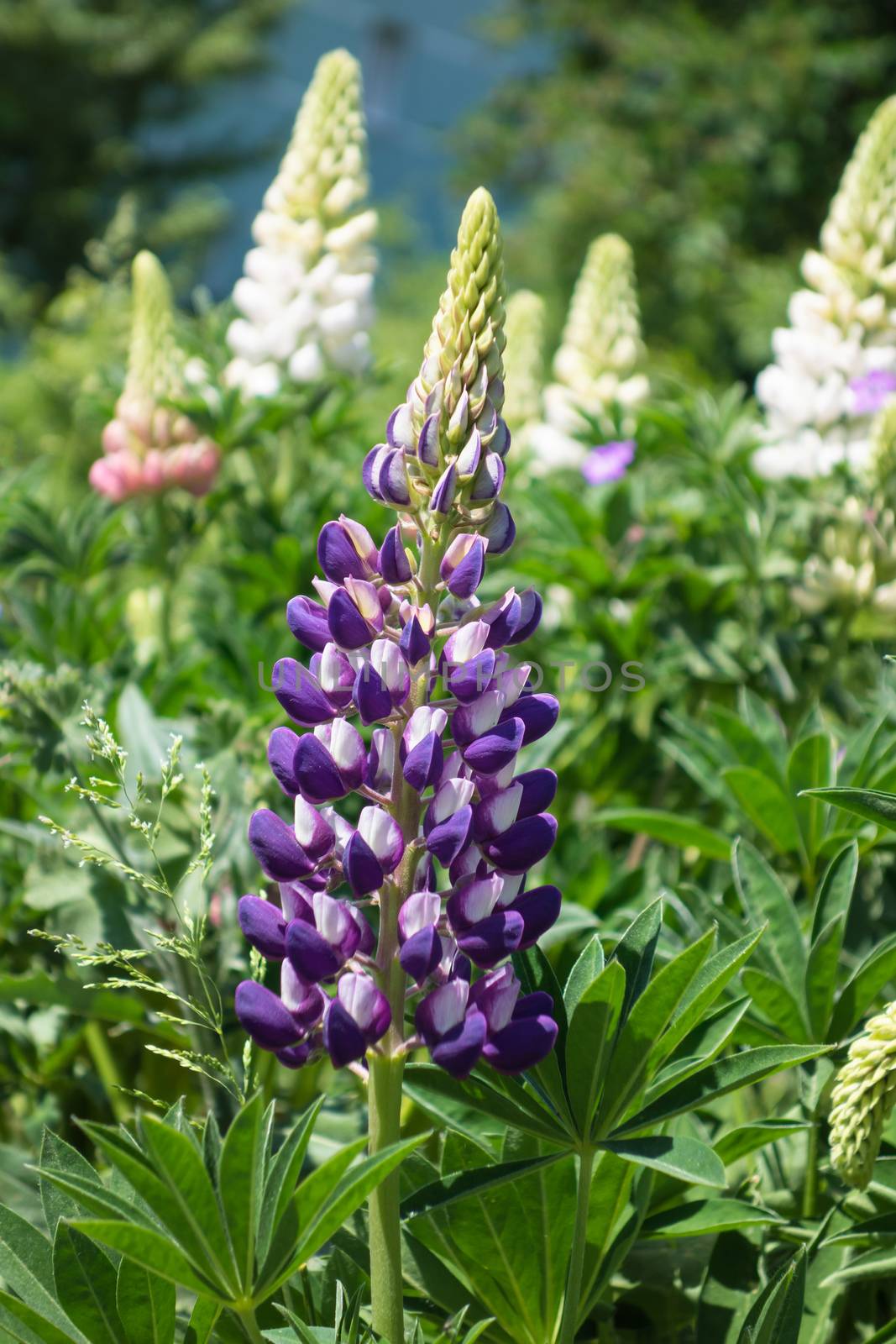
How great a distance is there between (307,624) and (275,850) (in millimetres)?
148

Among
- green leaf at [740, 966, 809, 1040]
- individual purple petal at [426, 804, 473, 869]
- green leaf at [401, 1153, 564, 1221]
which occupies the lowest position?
green leaf at [401, 1153, 564, 1221]

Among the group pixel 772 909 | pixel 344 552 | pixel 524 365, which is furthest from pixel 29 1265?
pixel 524 365

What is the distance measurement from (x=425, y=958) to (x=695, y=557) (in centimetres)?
130

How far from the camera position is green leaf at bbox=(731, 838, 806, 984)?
1.05 metres

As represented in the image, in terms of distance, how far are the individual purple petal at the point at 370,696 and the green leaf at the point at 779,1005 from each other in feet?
1.30

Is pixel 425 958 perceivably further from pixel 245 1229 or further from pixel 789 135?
pixel 789 135

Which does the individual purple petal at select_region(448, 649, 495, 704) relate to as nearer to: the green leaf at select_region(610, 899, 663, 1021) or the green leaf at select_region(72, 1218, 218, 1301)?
the green leaf at select_region(610, 899, 663, 1021)

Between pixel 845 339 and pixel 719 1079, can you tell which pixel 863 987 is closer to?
pixel 719 1079

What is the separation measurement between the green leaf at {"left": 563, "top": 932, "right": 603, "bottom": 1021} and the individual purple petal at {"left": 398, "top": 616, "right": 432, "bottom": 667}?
233 mm

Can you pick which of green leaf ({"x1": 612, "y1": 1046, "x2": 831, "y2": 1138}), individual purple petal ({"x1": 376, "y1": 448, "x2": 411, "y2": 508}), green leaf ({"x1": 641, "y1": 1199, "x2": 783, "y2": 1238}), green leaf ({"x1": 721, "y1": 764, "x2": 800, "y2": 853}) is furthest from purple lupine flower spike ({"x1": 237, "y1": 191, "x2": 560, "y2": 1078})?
green leaf ({"x1": 721, "y1": 764, "x2": 800, "y2": 853})

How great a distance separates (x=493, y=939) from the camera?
0.76 metres

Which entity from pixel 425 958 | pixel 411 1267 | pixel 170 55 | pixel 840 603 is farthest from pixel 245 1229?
pixel 170 55

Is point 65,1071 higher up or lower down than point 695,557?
lower down

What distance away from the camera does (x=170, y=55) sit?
623 inches
